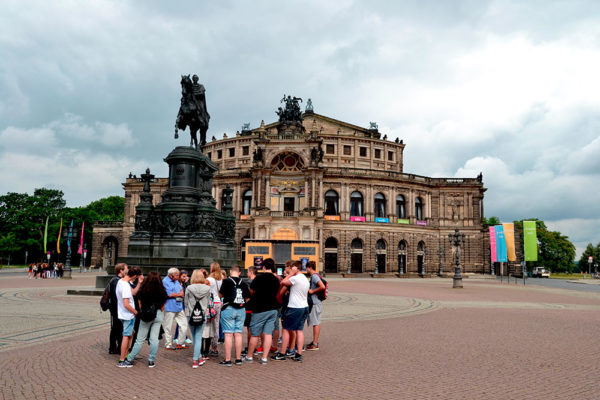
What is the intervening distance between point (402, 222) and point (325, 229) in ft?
37.6

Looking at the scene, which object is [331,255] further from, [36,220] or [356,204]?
[36,220]

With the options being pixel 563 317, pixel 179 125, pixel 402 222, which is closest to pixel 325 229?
pixel 402 222

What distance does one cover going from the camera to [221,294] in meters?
7.93

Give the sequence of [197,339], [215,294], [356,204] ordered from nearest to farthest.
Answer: [197,339], [215,294], [356,204]

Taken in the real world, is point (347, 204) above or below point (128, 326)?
above

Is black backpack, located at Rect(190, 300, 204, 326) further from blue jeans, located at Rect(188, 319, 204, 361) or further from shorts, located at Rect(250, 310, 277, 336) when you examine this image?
shorts, located at Rect(250, 310, 277, 336)

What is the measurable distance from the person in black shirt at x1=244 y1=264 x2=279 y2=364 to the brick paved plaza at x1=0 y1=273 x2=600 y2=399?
53 cm

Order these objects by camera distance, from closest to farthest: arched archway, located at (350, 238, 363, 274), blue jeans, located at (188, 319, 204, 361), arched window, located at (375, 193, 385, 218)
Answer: blue jeans, located at (188, 319, 204, 361), arched archway, located at (350, 238, 363, 274), arched window, located at (375, 193, 385, 218)

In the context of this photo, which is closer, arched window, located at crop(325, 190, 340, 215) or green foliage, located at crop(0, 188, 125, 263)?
arched window, located at crop(325, 190, 340, 215)

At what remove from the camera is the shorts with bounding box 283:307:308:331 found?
854 centimetres

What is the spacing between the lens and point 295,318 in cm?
855

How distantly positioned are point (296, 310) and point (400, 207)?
183ft

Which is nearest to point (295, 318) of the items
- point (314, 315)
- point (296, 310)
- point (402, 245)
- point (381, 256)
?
point (296, 310)

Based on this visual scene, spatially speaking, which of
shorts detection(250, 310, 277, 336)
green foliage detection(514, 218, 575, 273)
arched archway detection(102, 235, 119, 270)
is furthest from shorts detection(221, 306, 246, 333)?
green foliage detection(514, 218, 575, 273)
